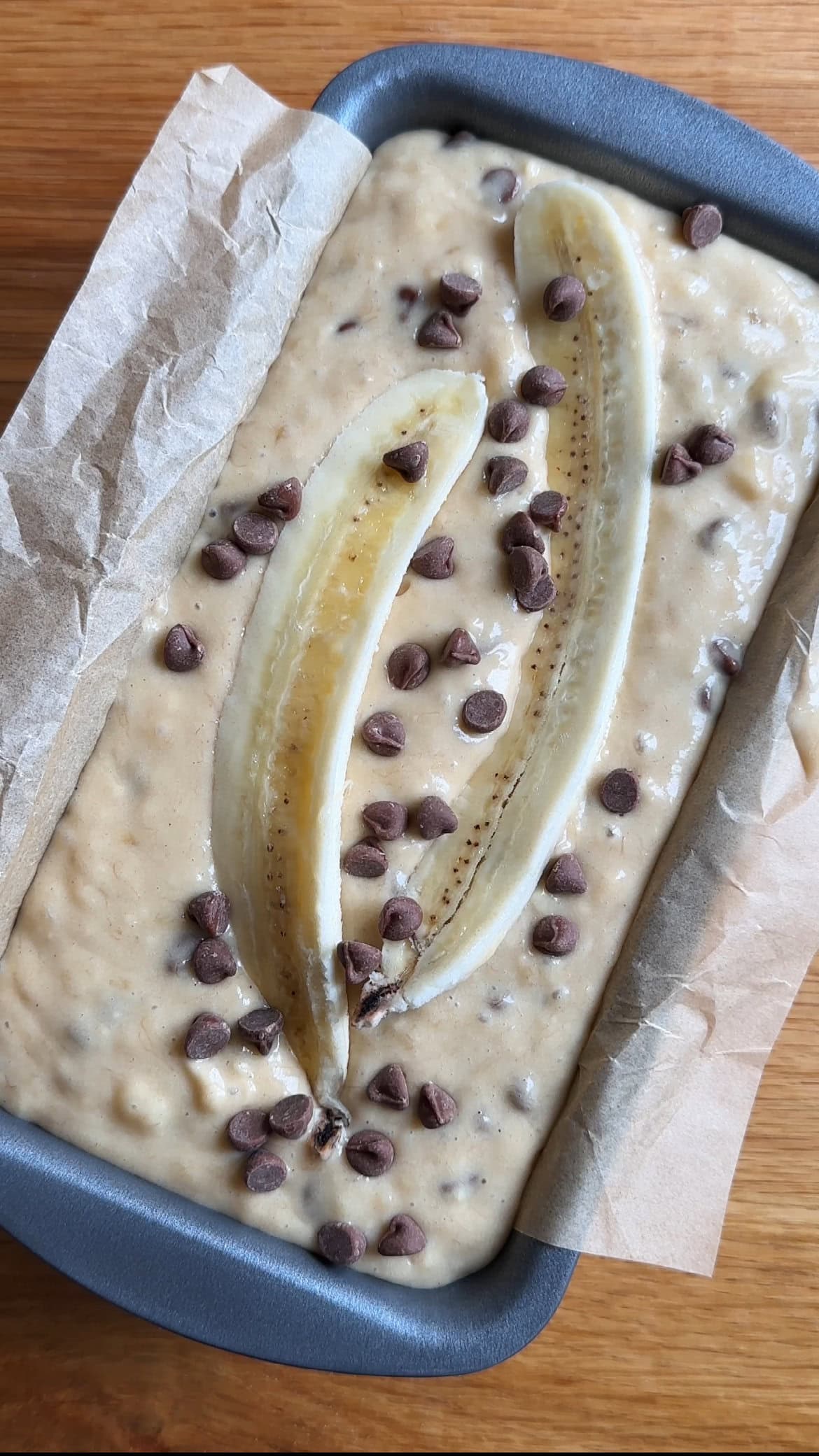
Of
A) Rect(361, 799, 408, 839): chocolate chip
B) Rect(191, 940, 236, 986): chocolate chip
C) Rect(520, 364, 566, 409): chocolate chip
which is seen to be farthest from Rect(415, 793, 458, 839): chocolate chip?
Rect(520, 364, 566, 409): chocolate chip

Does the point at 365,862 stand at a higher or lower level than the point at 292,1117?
higher

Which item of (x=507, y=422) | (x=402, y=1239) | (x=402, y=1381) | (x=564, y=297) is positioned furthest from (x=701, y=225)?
(x=402, y=1381)

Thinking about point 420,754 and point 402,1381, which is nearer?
point 420,754

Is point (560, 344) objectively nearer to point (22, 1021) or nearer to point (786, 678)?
point (786, 678)

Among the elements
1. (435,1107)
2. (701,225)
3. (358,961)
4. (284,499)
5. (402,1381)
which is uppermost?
(701,225)

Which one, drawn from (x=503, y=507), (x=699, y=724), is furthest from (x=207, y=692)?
(x=699, y=724)

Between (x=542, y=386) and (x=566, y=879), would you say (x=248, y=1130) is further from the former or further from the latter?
(x=542, y=386)

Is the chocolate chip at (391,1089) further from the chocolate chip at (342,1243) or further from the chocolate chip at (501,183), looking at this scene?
the chocolate chip at (501,183)
